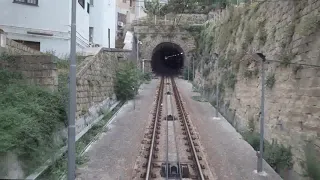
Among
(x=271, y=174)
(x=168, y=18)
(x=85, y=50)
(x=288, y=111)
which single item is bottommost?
(x=271, y=174)

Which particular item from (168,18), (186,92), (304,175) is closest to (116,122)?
(304,175)

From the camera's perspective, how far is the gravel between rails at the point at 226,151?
898 cm

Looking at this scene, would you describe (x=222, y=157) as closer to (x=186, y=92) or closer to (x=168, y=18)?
(x=186, y=92)

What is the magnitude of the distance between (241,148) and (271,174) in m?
2.44

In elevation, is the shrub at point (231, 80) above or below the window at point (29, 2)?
below

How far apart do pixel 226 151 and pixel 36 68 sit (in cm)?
640

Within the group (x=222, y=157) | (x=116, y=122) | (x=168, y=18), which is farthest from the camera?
(x=168, y=18)

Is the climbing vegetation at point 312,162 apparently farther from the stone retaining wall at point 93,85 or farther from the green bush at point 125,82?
the green bush at point 125,82

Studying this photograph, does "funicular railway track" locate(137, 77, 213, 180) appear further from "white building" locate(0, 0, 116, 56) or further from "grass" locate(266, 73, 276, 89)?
"white building" locate(0, 0, 116, 56)

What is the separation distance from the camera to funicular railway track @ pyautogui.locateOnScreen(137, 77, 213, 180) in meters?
8.96

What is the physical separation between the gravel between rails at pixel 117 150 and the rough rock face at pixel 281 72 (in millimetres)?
4254

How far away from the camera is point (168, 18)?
39594 mm

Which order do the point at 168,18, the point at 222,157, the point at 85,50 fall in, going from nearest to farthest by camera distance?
the point at 222,157 < the point at 85,50 < the point at 168,18

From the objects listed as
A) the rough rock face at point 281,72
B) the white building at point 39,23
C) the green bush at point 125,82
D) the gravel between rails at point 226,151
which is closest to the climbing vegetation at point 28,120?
the gravel between rails at point 226,151
